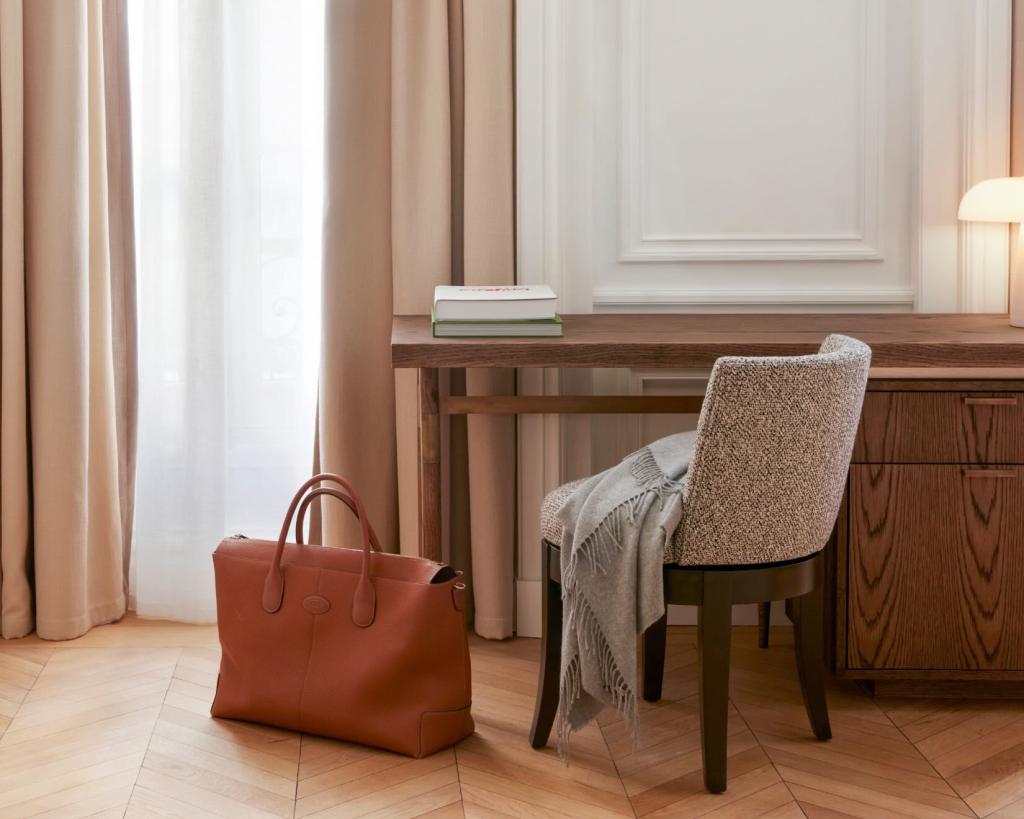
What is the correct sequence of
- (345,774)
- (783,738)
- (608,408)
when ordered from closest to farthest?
(345,774) → (783,738) → (608,408)

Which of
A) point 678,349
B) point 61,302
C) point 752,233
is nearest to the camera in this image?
point 678,349

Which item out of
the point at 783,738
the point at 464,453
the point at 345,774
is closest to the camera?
the point at 345,774

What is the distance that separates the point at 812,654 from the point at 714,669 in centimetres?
27

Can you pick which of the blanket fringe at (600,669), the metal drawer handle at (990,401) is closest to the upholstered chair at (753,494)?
the blanket fringe at (600,669)

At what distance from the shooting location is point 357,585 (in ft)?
6.39

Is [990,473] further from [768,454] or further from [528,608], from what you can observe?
[528,608]

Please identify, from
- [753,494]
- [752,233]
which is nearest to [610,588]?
[753,494]

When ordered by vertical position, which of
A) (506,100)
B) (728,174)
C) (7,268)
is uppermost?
(506,100)

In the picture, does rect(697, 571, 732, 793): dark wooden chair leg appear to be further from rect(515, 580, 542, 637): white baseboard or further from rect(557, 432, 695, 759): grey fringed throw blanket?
rect(515, 580, 542, 637): white baseboard

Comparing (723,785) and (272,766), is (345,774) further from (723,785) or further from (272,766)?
(723,785)

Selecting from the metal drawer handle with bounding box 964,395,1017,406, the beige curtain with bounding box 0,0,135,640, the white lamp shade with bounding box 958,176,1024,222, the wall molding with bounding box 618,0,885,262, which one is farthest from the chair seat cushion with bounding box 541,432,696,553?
the beige curtain with bounding box 0,0,135,640

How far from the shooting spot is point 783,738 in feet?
6.82

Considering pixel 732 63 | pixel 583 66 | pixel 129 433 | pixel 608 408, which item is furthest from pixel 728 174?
pixel 129 433

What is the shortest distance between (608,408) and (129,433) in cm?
112
